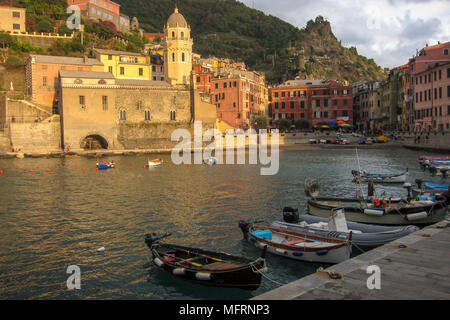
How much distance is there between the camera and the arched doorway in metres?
64.6

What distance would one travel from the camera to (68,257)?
13773 millimetres

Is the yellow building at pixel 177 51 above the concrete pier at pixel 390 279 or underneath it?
above

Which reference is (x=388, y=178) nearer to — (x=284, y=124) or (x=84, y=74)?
(x=284, y=124)

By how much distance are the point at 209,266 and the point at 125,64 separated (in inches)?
2669

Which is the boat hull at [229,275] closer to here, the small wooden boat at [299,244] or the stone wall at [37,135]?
the small wooden boat at [299,244]

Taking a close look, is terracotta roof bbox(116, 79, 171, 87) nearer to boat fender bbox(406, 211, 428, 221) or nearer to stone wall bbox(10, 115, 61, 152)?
stone wall bbox(10, 115, 61, 152)

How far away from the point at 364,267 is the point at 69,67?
66459 millimetres

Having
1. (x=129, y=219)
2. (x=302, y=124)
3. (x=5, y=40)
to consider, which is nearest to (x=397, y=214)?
(x=129, y=219)

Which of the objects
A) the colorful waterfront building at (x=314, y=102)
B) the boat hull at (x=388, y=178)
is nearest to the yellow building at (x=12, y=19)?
the colorful waterfront building at (x=314, y=102)

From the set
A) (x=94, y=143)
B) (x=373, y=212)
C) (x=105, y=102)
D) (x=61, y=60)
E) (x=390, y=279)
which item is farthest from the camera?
(x=61, y=60)

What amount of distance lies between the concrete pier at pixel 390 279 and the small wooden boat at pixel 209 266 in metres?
2.22

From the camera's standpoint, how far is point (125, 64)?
72.8 meters

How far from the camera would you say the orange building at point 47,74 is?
6369cm
